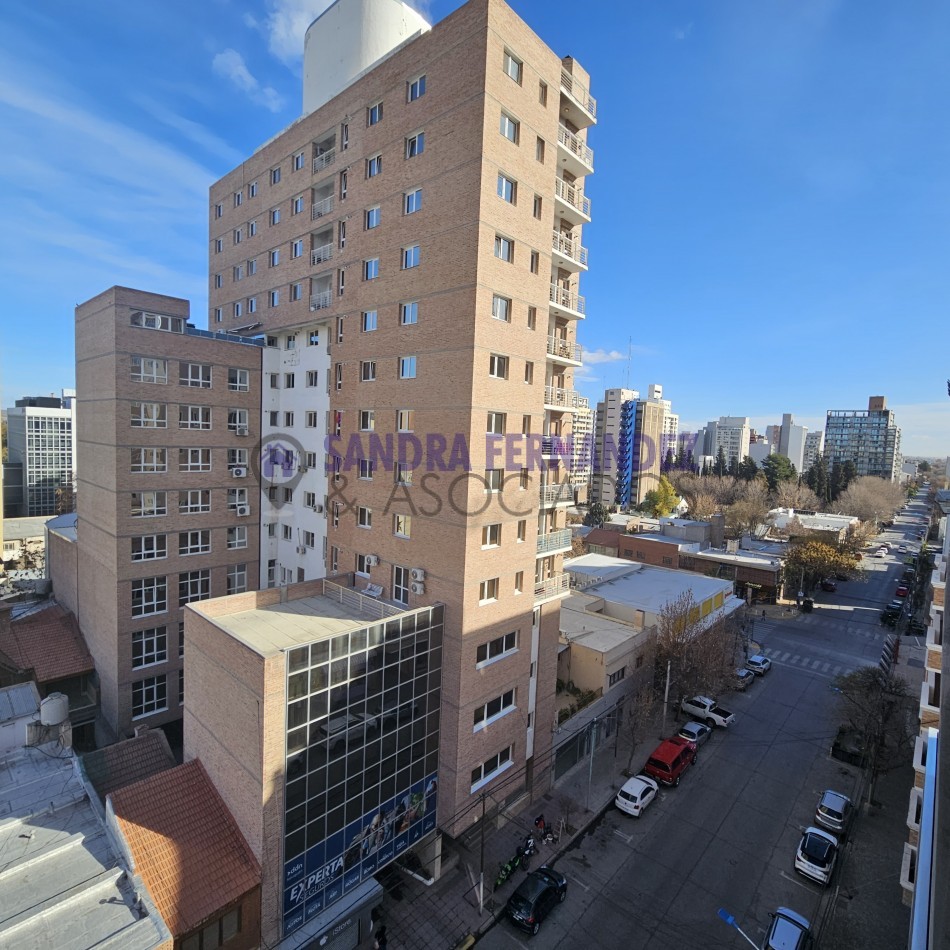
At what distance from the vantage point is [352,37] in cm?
2323

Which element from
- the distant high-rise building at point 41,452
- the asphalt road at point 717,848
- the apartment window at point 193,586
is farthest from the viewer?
the distant high-rise building at point 41,452

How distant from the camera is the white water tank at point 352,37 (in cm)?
2294

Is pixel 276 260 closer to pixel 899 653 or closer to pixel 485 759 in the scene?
pixel 485 759

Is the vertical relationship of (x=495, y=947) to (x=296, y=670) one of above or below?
below

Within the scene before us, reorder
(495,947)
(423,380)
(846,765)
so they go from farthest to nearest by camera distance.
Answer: (846,765), (423,380), (495,947)

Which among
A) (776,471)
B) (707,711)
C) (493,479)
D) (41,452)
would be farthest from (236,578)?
(776,471)

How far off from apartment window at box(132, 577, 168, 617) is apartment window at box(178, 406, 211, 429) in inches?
309

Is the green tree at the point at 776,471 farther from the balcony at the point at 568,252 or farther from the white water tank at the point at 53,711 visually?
the white water tank at the point at 53,711

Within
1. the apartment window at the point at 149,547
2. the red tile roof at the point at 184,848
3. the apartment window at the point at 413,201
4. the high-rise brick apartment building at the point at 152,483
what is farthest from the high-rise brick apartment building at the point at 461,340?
the apartment window at the point at 149,547

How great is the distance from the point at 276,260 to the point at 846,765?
39418mm

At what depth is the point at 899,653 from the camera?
4019cm

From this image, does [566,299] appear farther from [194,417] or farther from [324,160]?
[194,417]

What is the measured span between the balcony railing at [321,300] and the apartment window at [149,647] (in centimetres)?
1800

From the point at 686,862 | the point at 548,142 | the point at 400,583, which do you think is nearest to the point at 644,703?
the point at 686,862
